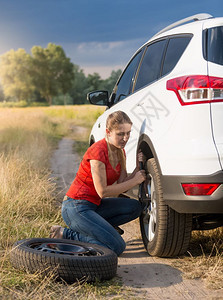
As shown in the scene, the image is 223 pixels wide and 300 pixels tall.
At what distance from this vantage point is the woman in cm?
398

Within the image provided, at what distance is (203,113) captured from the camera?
3.22 metres

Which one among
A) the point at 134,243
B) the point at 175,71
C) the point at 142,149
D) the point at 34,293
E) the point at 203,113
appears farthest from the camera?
the point at 134,243

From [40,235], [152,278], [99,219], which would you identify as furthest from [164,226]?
[40,235]

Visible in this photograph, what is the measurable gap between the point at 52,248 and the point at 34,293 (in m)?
0.70

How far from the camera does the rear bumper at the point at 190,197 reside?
3.21 meters

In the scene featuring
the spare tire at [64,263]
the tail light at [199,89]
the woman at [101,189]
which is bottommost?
the spare tire at [64,263]

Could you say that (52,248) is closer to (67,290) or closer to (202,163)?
(67,290)

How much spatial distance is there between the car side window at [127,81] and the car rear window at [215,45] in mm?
1677

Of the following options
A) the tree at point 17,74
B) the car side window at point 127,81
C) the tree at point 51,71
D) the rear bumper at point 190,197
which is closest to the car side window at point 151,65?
the car side window at point 127,81

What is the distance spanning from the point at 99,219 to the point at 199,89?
1518 mm

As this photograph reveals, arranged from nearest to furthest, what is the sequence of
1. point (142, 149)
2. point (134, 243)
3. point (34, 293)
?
point (34, 293), point (142, 149), point (134, 243)

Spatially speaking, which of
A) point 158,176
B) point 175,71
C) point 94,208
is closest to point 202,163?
point 158,176

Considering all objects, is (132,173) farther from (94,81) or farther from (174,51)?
(94,81)

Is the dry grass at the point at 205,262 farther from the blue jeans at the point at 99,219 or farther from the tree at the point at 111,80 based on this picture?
the tree at the point at 111,80
